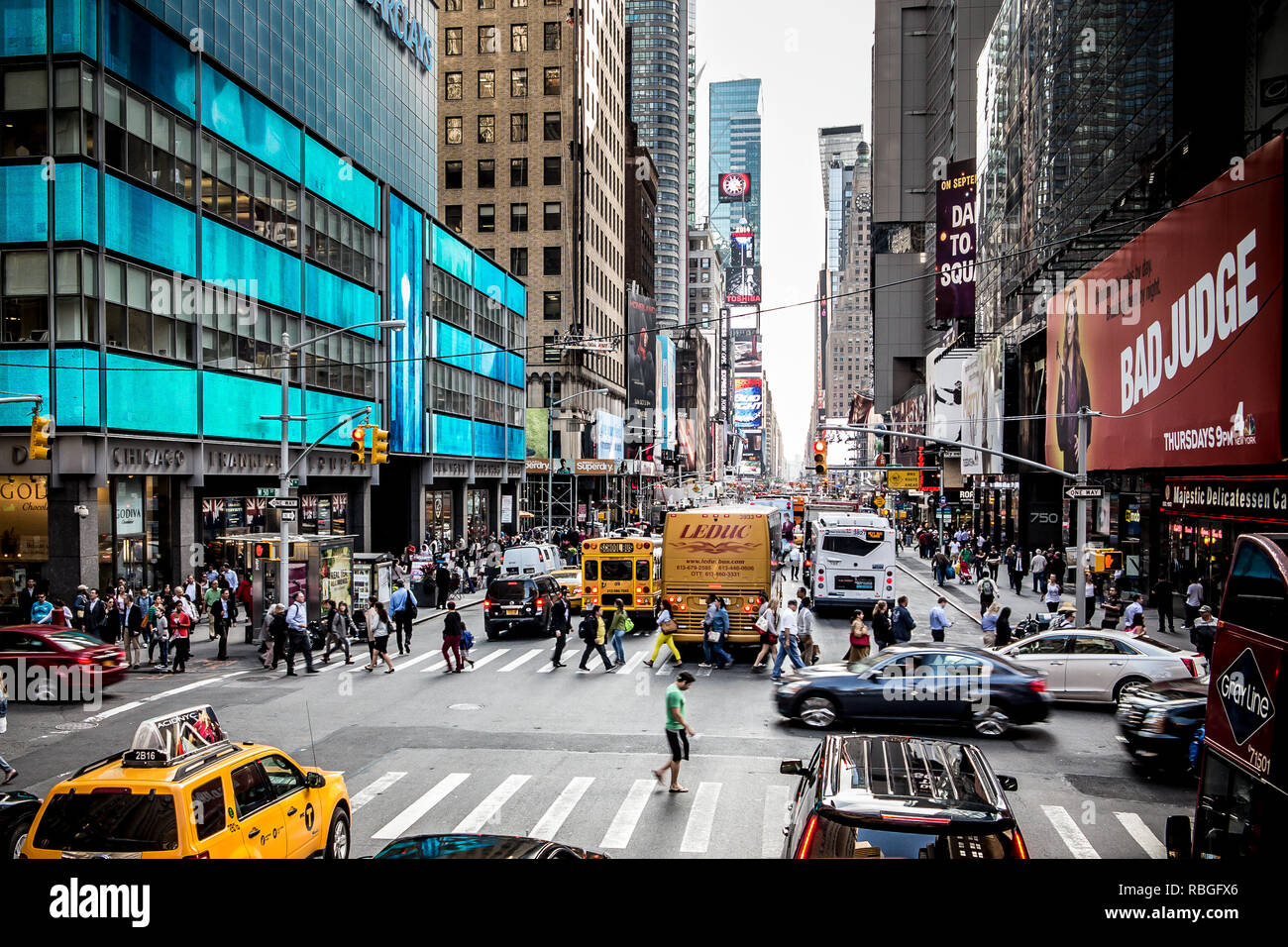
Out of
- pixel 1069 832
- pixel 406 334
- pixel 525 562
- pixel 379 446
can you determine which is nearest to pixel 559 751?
pixel 1069 832

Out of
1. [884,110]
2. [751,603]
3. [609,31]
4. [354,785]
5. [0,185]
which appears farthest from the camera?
[884,110]

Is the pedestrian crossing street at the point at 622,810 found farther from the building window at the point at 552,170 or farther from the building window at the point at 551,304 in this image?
the building window at the point at 552,170

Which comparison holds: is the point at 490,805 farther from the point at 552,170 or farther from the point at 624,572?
the point at 552,170

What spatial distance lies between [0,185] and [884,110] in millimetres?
102560

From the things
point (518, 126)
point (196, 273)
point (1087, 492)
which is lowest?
point (1087, 492)

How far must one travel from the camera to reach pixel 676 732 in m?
12.6

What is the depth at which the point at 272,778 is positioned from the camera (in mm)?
8523

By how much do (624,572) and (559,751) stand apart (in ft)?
54.3

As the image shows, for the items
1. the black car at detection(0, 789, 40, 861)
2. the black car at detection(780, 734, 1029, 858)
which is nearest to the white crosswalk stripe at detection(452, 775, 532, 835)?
the black car at detection(0, 789, 40, 861)

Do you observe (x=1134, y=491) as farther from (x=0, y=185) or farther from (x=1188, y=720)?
(x=0, y=185)

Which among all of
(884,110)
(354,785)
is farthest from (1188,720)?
(884,110)

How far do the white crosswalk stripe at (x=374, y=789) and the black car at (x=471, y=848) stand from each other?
20.3 ft

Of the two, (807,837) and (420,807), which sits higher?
(807,837)

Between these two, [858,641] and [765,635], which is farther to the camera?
[765,635]
